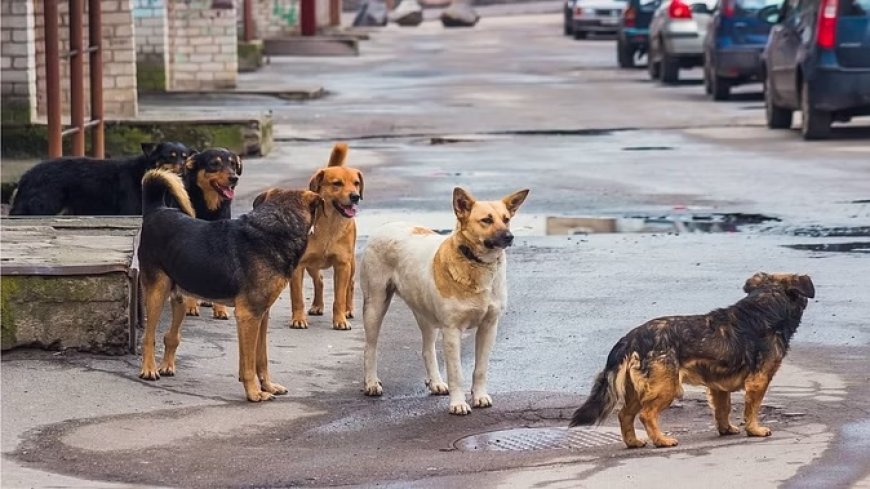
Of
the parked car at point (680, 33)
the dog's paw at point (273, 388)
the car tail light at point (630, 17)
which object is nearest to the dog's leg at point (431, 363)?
the dog's paw at point (273, 388)

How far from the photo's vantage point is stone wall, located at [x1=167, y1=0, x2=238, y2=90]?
2873 centimetres

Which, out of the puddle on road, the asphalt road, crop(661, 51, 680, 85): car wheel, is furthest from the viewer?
crop(661, 51, 680, 85): car wheel

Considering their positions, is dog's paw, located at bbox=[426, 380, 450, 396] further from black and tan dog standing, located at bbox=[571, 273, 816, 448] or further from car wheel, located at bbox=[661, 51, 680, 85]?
car wheel, located at bbox=[661, 51, 680, 85]

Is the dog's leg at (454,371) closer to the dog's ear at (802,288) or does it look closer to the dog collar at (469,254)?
the dog collar at (469,254)

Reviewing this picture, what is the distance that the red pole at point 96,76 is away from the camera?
56.0 feet

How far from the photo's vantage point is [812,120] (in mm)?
20547

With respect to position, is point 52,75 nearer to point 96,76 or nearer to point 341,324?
point 96,76

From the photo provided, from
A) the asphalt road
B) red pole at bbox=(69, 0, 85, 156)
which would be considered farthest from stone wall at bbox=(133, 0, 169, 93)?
red pole at bbox=(69, 0, 85, 156)

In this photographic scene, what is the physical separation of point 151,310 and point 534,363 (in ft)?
6.37

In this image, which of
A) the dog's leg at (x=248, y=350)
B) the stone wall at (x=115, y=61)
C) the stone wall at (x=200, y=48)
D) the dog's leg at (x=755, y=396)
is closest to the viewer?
the dog's leg at (x=755, y=396)

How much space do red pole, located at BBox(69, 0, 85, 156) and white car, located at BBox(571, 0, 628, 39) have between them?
33587 mm

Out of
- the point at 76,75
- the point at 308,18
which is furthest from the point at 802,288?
the point at 308,18

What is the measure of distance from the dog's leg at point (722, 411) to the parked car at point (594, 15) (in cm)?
4185

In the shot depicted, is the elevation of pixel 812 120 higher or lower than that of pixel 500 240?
lower
